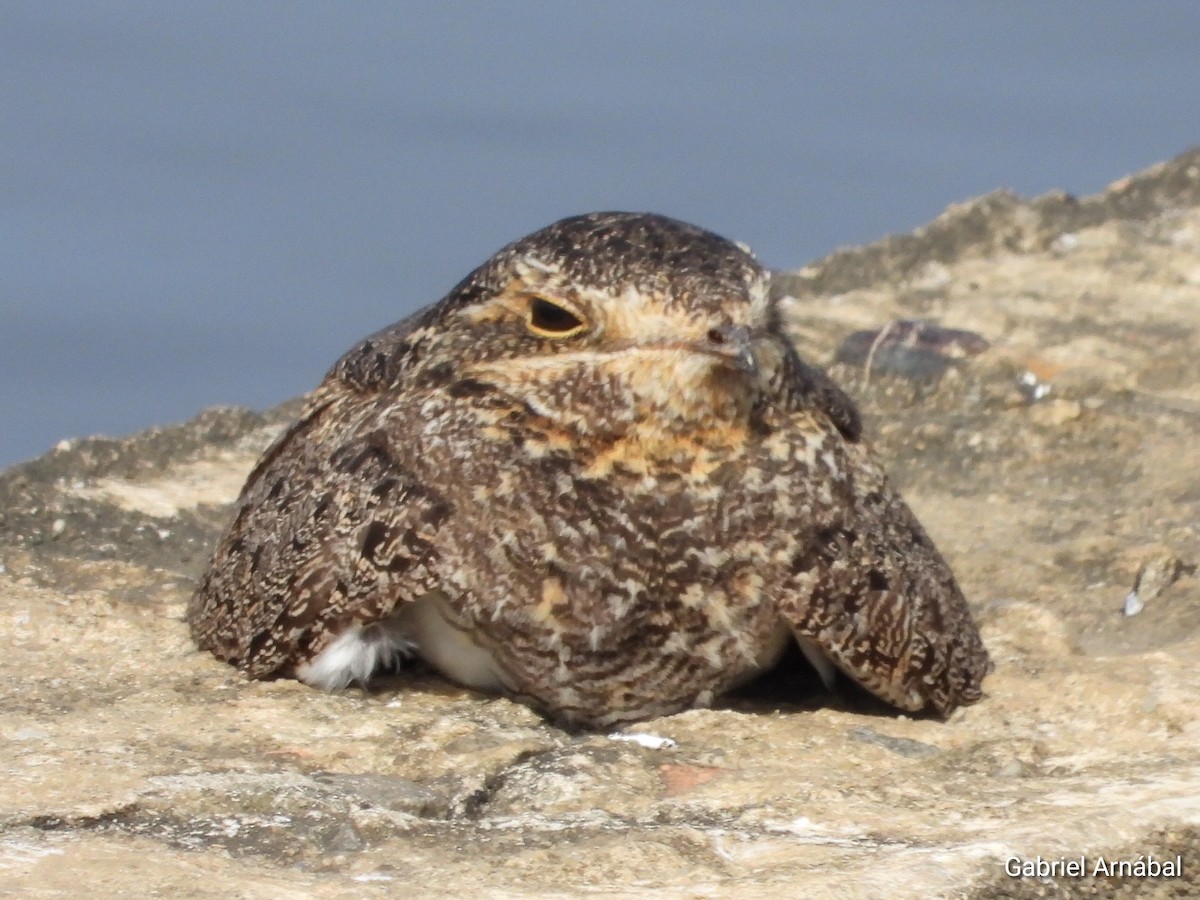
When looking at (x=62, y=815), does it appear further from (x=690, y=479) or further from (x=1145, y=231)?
(x=1145, y=231)

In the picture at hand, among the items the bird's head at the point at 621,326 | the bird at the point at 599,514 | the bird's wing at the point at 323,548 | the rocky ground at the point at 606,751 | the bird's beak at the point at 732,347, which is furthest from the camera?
the bird's wing at the point at 323,548

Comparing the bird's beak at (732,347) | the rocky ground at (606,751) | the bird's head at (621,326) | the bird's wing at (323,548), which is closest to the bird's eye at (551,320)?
the bird's head at (621,326)

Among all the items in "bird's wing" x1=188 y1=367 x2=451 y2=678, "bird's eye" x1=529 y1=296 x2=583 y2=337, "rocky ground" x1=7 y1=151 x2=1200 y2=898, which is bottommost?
"rocky ground" x1=7 y1=151 x2=1200 y2=898

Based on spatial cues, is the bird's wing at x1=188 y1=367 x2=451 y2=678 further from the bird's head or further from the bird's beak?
the bird's beak

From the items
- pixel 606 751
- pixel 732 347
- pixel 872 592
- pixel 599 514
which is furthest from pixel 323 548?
pixel 872 592

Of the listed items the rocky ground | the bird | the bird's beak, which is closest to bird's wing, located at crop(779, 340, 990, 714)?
the bird

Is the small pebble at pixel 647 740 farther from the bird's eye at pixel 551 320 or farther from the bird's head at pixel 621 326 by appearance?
the bird's eye at pixel 551 320

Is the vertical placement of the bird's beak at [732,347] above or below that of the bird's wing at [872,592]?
above

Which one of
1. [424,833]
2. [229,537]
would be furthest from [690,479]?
[229,537]
